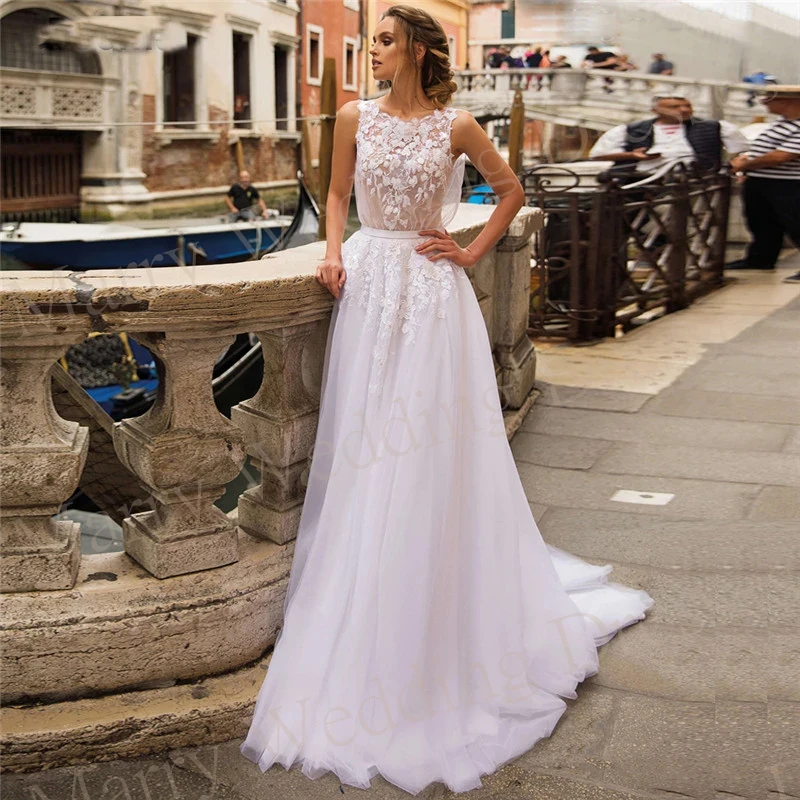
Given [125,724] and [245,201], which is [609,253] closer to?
[125,724]

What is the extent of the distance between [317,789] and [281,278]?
0.98m

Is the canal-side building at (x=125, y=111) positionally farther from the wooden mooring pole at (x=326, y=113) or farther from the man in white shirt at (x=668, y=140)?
the man in white shirt at (x=668, y=140)

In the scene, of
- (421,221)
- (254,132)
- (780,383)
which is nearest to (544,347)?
(780,383)

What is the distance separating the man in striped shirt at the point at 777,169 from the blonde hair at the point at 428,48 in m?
5.67

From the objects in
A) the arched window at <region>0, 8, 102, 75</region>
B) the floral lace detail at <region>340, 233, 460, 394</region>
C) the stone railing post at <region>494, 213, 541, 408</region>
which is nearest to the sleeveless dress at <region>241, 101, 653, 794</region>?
the floral lace detail at <region>340, 233, 460, 394</region>

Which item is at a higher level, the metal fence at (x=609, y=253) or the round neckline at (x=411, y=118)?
the round neckline at (x=411, y=118)

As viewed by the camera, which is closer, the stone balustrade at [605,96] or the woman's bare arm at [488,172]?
the woman's bare arm at [488,172]

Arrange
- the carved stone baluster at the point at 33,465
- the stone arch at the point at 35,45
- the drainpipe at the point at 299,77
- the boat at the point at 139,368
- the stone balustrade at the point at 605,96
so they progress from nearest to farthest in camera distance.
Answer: the carved stone baluster at the point at 33,465 < the boat at the point at 139,368 < the stone balustrade at the point at 605,96 < the drainpipe at the point at 299,77 < the stone arch at the point at 35,45

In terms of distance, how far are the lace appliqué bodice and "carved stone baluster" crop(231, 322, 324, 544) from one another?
17 centimetres

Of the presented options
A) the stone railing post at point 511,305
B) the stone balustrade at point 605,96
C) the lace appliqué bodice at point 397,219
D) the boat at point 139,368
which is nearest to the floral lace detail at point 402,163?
the lace appliqué bodice at point 397,219

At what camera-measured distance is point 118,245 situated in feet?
43.6

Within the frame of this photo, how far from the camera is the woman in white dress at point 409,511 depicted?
78.4 inches

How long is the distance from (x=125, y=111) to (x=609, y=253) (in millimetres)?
14408

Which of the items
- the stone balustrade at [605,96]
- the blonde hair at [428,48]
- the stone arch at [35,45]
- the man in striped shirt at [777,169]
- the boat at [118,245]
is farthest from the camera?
the stone arch at [35,45]
